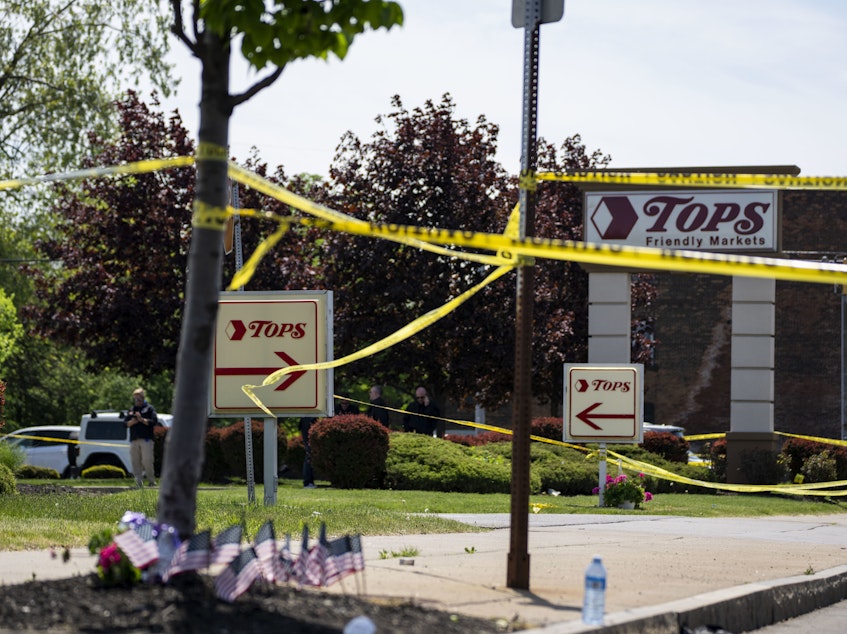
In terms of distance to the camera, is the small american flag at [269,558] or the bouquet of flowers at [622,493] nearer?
the small american flag at [269,558]

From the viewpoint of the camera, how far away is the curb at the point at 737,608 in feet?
22.9

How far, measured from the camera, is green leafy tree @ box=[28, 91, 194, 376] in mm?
30484

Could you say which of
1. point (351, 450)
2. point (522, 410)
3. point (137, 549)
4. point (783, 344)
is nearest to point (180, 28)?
point (137, 549)

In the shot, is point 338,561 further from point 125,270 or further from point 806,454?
point 125,270

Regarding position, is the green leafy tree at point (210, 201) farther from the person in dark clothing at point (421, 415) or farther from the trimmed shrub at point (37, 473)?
the trimmed shrub at point (37, 473)

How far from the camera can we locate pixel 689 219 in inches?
1012

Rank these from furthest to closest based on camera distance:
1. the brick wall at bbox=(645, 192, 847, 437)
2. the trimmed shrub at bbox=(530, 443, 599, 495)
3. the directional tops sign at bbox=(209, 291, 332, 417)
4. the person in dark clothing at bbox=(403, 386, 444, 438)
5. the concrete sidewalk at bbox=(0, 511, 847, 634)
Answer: the brick wall at bbox=(645, 192, 847, 437)
the person in dark clothing at bbox=(403, 386, 444, 438)
the trimmed shrub at bbox=(530, 443, 599, 495)
the directional tops sign at bbox=(209, 291, 332, 417)
the concrete sidewalk at bbox=(0, 511, 847, 634)

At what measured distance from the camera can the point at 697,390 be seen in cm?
4756

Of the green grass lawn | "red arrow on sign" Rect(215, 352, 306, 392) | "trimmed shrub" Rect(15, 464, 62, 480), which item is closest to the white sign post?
the green grass lawn

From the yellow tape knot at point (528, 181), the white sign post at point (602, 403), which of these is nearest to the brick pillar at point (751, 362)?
the white sign post at point (602, 403)

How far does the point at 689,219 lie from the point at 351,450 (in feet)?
27.8

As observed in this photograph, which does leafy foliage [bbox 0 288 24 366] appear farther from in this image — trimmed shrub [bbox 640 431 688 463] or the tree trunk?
the tree trunk

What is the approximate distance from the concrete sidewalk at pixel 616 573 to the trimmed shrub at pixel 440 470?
6.57m

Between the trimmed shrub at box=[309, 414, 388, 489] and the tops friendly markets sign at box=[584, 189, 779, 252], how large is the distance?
22.2ft
